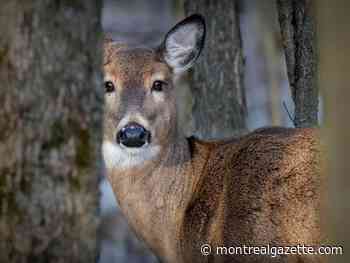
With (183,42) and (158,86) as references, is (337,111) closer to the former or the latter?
(158,86)

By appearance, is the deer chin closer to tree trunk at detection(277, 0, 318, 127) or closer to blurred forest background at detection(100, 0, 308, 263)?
blurred forest background at detection(100, 0, 308, 263)

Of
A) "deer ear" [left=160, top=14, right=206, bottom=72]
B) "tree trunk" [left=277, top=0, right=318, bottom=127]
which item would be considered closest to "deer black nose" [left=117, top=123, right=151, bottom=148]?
"deer ear" [left=160, top=14, right=206, bottom=72]

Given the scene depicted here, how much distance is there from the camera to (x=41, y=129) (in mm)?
4574

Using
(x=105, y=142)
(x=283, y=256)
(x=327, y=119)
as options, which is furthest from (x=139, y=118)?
(x=327, y=119)

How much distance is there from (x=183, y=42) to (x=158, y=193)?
1.28 metres

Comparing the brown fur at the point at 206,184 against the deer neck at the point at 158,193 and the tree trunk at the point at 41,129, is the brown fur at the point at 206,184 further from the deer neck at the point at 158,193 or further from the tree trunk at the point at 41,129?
the tree trunk at the point at 41,129

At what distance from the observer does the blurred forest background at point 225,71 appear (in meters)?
8.42

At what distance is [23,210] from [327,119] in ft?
5.36

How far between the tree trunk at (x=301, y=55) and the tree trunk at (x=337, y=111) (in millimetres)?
3093

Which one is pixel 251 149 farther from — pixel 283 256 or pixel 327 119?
pixel 327 119

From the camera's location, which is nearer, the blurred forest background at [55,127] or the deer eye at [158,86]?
the blurred forest background at [55,127]

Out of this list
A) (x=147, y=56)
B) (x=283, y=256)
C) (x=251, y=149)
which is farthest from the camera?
(x=147, y=56)

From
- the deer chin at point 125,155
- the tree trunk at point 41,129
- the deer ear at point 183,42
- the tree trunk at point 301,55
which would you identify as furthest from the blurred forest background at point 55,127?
the tree trunk at point 301,55

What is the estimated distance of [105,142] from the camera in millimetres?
6414
